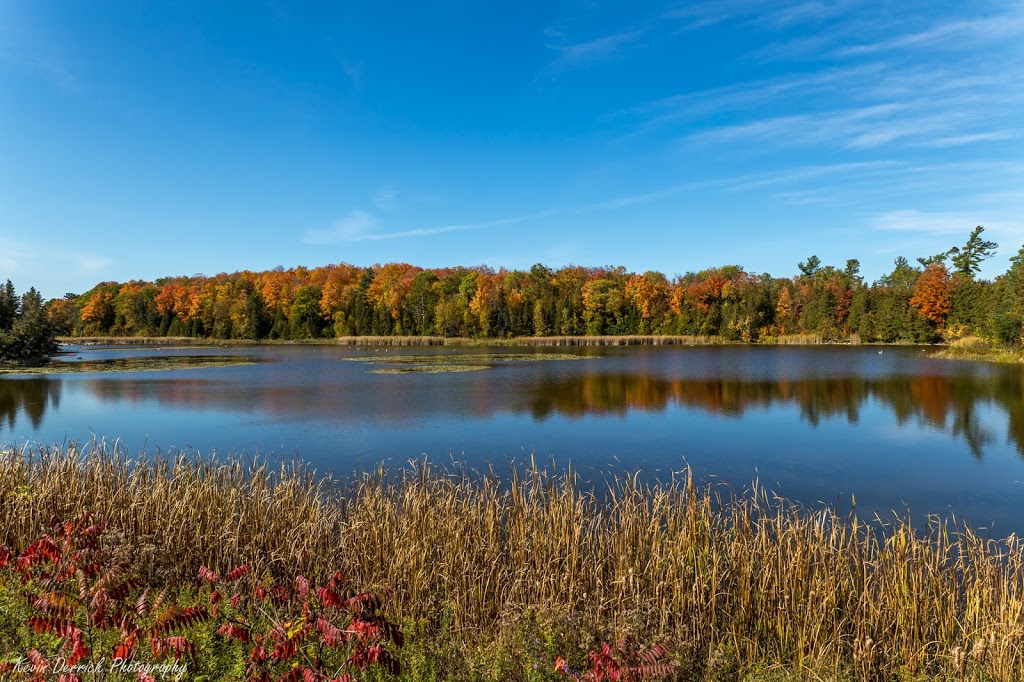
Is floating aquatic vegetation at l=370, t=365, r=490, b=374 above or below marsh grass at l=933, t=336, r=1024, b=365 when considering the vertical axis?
below

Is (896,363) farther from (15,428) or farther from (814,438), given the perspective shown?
(15,428)

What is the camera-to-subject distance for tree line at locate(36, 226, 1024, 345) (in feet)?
212

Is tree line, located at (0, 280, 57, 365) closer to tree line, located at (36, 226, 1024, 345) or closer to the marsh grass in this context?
tree line, located at (36, 226, 1024, 345)

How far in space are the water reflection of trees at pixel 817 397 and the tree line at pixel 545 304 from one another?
100 feet

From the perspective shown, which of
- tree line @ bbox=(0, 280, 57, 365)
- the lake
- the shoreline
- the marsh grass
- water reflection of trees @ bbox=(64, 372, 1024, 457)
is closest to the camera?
the lake

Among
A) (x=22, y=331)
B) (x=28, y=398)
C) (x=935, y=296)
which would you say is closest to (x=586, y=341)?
(x=935, y=296)

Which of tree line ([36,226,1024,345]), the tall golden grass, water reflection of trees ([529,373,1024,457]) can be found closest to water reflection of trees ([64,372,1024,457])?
water reflection of trees ([529,373,1024,457])

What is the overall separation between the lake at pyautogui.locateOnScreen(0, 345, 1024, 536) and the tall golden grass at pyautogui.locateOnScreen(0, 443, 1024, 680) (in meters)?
4.10

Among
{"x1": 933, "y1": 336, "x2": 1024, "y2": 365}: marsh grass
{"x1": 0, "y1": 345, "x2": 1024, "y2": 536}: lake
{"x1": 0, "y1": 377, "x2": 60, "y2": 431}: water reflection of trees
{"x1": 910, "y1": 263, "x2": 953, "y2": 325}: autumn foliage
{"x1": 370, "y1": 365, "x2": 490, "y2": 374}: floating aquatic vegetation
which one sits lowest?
{"x1": 0, "y1": 345, "x2": 1024, "y2": 536}: lake

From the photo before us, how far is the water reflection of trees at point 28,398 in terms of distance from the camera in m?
17.9

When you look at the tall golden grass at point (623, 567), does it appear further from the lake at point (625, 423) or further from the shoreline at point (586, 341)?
the shoreline at point (586, 341)

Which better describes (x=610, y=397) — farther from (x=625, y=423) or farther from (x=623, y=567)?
(x=623, y=567)

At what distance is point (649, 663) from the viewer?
379cm

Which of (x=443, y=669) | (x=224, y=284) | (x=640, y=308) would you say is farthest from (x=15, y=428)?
(x=224, y=284)
